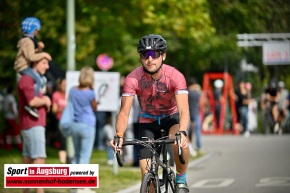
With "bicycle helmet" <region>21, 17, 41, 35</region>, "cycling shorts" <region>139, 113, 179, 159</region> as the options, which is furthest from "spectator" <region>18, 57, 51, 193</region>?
"cycling shorts" <region>139, 113, 179, 159</region>

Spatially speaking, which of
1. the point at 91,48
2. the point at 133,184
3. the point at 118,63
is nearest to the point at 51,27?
the point at 91,48

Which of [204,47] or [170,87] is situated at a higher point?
[204,47]

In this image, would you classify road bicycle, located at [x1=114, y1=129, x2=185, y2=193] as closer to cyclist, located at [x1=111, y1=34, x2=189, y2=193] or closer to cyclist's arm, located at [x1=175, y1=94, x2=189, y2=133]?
cyclist, located at [x1=111, y1=34, x2=189, y2=193]

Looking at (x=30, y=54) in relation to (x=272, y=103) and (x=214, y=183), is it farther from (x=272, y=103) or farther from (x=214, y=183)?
(x=272, y=103)

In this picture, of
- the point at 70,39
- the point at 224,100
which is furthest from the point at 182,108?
the point at 224,100

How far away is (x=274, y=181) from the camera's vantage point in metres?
15.8

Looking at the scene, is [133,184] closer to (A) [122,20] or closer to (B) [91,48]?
(A) [122,20]

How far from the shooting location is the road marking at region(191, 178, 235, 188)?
1528 cm

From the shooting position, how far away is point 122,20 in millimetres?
23609

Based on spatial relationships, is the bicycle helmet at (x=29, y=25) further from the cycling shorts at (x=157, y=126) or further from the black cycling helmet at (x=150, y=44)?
the black cycling helmet at (x=150, y=44)

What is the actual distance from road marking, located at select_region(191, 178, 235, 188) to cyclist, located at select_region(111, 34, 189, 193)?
5470 mm

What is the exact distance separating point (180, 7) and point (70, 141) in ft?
22.7

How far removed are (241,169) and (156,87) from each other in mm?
9722

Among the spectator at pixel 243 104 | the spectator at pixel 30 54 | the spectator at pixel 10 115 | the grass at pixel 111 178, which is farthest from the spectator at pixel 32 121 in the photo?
the spectator at pixel 243 104
